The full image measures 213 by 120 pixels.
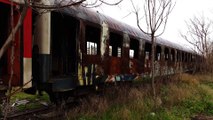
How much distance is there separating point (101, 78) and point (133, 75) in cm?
349

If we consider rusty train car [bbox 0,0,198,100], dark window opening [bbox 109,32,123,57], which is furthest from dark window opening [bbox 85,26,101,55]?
dark window opening [bbox 109,32,123,57]

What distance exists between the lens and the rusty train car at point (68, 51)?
566cm

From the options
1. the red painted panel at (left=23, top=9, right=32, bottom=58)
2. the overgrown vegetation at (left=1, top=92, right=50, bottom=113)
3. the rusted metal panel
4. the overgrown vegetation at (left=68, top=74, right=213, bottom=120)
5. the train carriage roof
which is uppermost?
the train carriage roof


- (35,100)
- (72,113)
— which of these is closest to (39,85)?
(72,113)

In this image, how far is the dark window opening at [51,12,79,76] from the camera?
28.2 feet

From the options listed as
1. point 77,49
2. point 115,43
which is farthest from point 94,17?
point 115,43

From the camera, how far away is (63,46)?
876cm

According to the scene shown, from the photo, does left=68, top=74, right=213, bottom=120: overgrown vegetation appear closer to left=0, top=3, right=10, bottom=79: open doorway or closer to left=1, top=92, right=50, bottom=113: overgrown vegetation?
left=1, top=92, right=50, bottom=113: overgrown vegetation

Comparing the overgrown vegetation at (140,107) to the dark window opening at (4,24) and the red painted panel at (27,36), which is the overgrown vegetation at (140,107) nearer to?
the red painted panel at (27,36)

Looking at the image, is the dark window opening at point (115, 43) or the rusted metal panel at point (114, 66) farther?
the dark window opening at point (115, 43)

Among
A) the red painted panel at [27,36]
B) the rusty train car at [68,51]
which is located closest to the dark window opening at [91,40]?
the rusty train car at [68,51]

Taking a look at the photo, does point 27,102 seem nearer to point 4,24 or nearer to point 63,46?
point 63,46

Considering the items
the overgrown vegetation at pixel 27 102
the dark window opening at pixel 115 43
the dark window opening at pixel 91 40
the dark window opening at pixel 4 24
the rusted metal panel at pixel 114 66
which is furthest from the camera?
the dark window opening at pixel 115 43

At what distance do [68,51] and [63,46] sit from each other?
0.20 m
